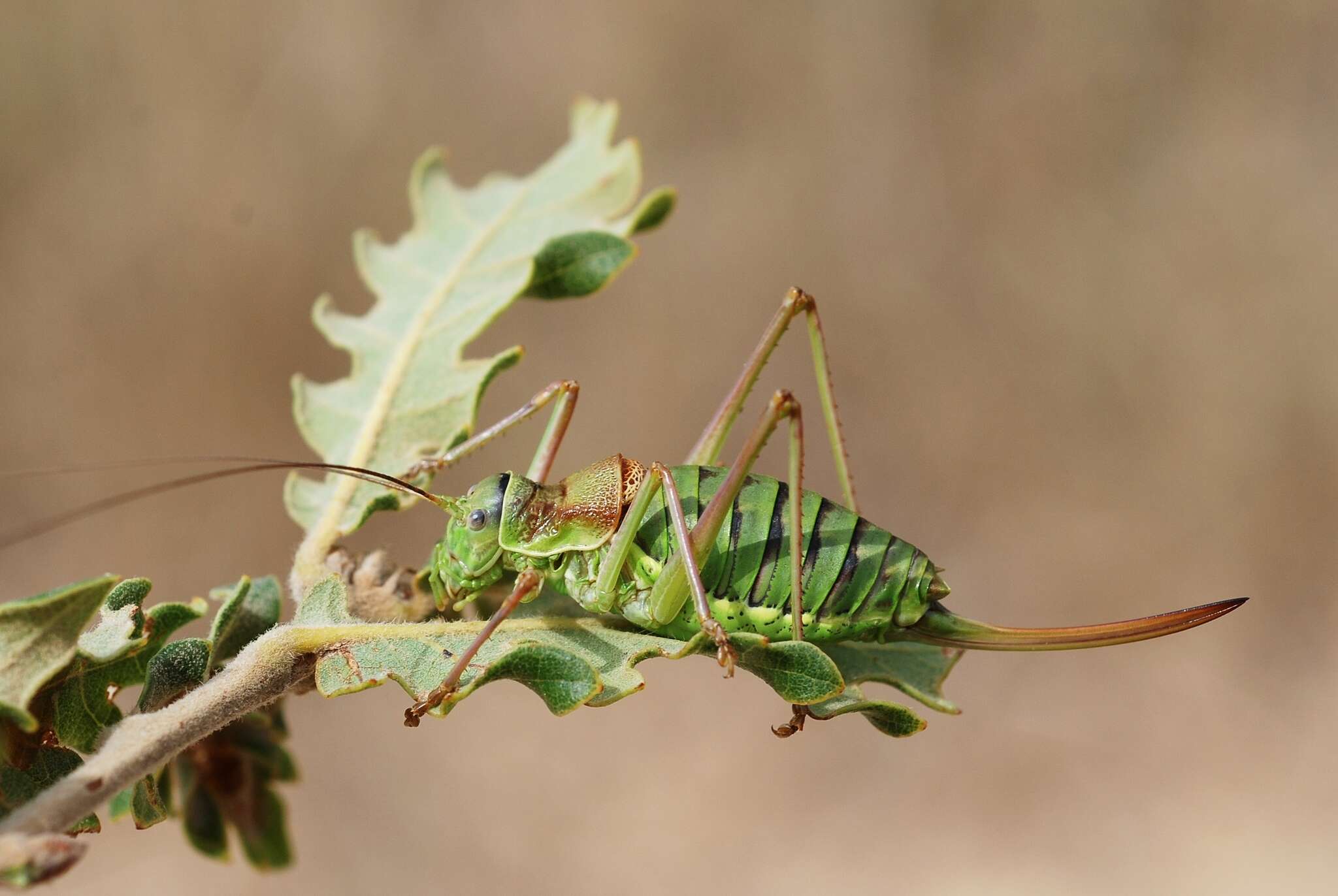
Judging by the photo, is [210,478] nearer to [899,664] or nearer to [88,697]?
[88,697]

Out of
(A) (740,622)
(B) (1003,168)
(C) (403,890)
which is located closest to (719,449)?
(A) (740,622)

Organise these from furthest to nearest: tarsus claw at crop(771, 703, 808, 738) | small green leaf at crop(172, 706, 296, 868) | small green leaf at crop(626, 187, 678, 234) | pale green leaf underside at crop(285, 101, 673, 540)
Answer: small green leaf at crop(626, 187, 678, 234)
pale green leaf underside at crop(285, 101, 673, 540)
small green leaf at crop(172, 706, 296, 868)
tarsus claw at crop(771, 703, 808, 738)

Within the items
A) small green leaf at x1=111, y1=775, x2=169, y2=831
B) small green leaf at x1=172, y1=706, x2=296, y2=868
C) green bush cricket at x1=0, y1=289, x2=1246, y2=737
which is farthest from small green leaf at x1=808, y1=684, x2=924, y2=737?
small green leaf at x1=172, y1=706, x2=296, y2=868

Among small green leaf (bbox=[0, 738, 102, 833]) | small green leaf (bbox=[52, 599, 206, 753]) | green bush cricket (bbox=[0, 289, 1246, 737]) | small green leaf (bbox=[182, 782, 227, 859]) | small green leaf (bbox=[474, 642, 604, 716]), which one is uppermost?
green bush cricket (bbox=[0, 289, 1246, 737])

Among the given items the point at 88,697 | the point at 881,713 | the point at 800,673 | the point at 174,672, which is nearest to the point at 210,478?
the point at 174,672

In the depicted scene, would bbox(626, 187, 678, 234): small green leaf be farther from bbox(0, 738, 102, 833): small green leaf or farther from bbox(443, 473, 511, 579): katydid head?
bbox(0, 738, 102, 833): small green leaf

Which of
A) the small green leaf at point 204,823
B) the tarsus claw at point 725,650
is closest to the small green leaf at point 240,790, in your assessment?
the small green leaf at point 204,823

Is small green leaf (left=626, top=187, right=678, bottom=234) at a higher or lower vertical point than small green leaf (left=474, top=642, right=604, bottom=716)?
higher

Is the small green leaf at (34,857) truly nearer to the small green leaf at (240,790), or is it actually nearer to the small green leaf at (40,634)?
the small green leaf at (40,634)

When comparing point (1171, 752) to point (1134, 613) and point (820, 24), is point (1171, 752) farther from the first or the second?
point (820, 24)
